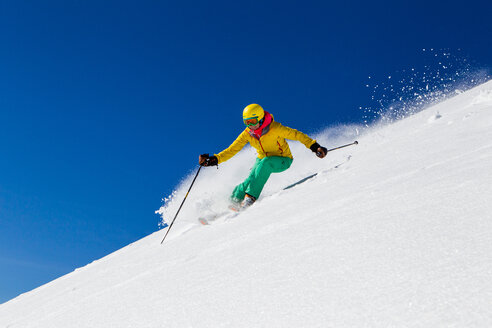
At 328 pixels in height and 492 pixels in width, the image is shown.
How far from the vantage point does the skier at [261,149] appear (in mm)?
5879

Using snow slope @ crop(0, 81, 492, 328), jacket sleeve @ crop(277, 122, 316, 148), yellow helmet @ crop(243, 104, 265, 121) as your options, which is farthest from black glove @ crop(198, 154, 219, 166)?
snow slope @ crop(0, 81, 492, 328)

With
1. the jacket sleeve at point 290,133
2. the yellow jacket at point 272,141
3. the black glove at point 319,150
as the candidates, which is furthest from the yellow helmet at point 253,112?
the black glove at point 319,150

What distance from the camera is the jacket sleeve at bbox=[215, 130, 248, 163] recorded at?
21.0 ft

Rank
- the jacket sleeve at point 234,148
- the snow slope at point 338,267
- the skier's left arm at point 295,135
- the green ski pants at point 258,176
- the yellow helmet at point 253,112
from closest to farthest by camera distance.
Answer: the snow slope at point 338,267 → the green ski pants at point 258,176 → the yellow helmet at point 253,112 → the skier's left arm at point 295,135 → the jacket sleeve at point 234,148

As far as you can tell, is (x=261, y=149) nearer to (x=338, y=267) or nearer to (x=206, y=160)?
(x=206, y=160)

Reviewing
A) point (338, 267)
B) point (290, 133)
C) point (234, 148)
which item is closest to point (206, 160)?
point (234, 148)

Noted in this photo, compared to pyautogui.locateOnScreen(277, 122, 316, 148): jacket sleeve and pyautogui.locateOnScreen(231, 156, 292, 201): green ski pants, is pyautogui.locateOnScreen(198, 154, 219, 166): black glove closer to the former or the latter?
pyautogui.locateOnScreen(231, 156, 292, 201): green ski pants

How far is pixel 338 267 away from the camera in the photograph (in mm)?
1804

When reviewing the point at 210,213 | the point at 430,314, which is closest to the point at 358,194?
the point at 430,314

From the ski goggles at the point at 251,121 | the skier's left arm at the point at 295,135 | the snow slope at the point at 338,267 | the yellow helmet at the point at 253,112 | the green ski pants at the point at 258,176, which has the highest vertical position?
the yellow helmet at the point at 253,112

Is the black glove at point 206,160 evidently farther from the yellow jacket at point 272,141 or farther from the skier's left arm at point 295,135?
the skier's left arm at point 295,135

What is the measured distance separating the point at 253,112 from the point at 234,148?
82cm

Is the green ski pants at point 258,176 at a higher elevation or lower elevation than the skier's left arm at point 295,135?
lower

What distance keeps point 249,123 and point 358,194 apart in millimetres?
3043
